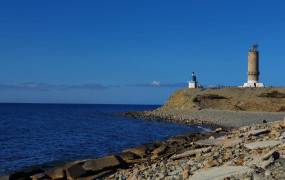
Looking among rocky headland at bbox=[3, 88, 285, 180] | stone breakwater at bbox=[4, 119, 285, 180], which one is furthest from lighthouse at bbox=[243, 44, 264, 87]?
stone breakwater at bbox=[4, 119, 285, 180]

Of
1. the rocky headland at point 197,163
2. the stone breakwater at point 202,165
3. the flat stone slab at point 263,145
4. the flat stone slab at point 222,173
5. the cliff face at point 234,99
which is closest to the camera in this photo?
the flat stone slab at point 222,173

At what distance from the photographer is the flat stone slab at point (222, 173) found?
10.9m

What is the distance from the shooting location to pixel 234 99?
69.2m

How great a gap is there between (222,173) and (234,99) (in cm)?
5915

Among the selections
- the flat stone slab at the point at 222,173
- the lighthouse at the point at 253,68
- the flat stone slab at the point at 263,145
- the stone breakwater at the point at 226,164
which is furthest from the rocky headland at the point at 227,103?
the flat stone slab at the point at 222,173

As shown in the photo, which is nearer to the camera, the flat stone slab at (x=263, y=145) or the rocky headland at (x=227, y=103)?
the flat stone slab at (x=263, y=145)

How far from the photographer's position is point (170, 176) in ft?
40.4

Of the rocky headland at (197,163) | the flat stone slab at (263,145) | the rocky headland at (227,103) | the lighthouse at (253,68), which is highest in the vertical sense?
the lighthouse at (253,68)

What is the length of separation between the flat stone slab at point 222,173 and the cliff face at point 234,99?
180 ft

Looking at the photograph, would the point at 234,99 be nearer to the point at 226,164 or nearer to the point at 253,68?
the point at 253,68

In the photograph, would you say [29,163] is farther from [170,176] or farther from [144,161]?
[170,176]

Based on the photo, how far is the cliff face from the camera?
65.8 meters

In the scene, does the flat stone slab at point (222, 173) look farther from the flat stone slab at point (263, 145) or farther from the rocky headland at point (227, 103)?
the rocky headland at point (227, 103)

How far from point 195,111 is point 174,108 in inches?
491
